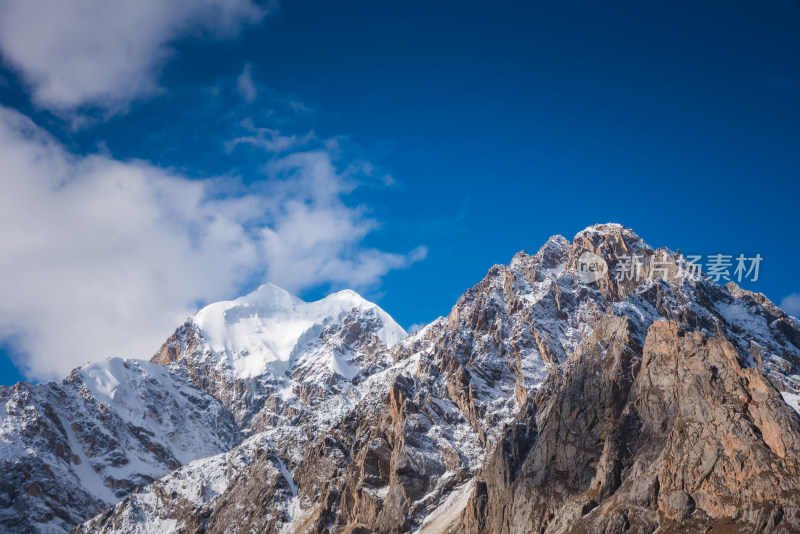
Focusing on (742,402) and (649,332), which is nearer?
(742,402)

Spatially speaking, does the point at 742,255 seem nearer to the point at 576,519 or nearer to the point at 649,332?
the point at 649,332

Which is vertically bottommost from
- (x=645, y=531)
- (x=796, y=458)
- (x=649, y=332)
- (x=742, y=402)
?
(x=645, y=531)

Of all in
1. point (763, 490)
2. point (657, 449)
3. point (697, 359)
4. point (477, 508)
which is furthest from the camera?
point (477, 508)

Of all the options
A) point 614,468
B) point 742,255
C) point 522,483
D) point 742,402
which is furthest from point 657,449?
point 742,255

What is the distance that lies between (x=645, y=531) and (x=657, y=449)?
80.2ft

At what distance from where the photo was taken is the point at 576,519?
140250 millimetres

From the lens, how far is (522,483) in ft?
544

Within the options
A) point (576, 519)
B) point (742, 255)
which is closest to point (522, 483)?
point (576, 519)

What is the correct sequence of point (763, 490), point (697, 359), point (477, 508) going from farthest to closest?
point (477, 508) < point (697, 359) < point (763, 490)

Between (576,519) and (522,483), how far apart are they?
2637 cm

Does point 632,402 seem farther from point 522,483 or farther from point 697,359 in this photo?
point 522,483

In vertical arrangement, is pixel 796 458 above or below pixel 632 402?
below

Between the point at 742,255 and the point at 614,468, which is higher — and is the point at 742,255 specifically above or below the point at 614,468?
above

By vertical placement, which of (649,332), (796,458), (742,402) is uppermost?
(649,332)
